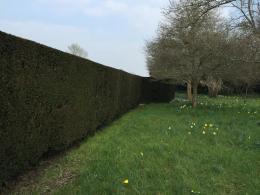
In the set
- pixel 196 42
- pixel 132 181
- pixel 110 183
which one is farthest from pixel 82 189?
pixel 196 42

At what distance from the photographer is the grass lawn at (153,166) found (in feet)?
17.7

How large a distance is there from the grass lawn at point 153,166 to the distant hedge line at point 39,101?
0.38 m

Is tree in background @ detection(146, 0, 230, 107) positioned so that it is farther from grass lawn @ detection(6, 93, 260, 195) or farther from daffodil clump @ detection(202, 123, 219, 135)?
Result: grass lawn @ detection(6, 93, 260, 195)

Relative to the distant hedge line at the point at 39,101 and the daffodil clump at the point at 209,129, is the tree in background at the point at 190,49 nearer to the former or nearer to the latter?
the daffodil clump at the point at 209,129

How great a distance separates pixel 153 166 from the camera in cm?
648

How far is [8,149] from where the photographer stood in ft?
16.3

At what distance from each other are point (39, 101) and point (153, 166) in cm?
213

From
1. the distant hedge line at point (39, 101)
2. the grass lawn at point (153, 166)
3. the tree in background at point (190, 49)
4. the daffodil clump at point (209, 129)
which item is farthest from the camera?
the tree in background at point (190, 49)

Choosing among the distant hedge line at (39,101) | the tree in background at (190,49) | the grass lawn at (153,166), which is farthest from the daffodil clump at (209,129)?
the tree in background at (190,49)

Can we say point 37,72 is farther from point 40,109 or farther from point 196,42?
point 196,42

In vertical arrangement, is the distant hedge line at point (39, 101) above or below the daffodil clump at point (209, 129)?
above

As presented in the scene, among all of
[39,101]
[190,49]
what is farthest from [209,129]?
[190,49]

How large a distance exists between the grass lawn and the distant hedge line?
383 millimetres

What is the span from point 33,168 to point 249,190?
3.32 meters
